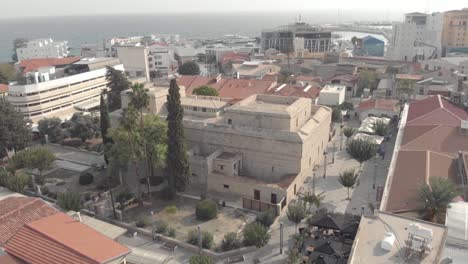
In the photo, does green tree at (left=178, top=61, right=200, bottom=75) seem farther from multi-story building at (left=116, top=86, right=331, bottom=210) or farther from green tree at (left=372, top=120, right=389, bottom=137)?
green tree at (left=372, top=120, right=389, bottom=137)

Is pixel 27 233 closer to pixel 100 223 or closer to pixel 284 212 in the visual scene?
pixel 100 223

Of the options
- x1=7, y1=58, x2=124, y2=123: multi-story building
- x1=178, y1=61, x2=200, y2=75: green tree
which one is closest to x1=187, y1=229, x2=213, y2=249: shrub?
x1=7, y1=58, x2=124, y2=123: multi-story building

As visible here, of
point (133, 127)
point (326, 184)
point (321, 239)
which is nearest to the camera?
point (321, 239)

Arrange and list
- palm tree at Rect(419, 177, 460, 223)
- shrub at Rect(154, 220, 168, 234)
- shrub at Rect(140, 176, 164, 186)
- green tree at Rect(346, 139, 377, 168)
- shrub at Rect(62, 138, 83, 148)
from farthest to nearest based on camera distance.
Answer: shrub at Rect(62, 138, 83, 148) → shrub at Rect(140, 176, 164, 186) → green tree at Rect(346, 139, 377, 168) → shrub at Rect(154, 220, 168, 234) → palm tree at Rect(419, 177, 460, 223)

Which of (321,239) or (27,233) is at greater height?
(27,233)

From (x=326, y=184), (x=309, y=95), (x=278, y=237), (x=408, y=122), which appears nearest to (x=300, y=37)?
(x=309, y=95)

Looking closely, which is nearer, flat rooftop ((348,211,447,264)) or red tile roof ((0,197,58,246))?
flat rooftop ((348,211,447,264))

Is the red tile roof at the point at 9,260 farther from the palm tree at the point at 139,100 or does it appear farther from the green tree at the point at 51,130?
the green tree at the point at 51,130
